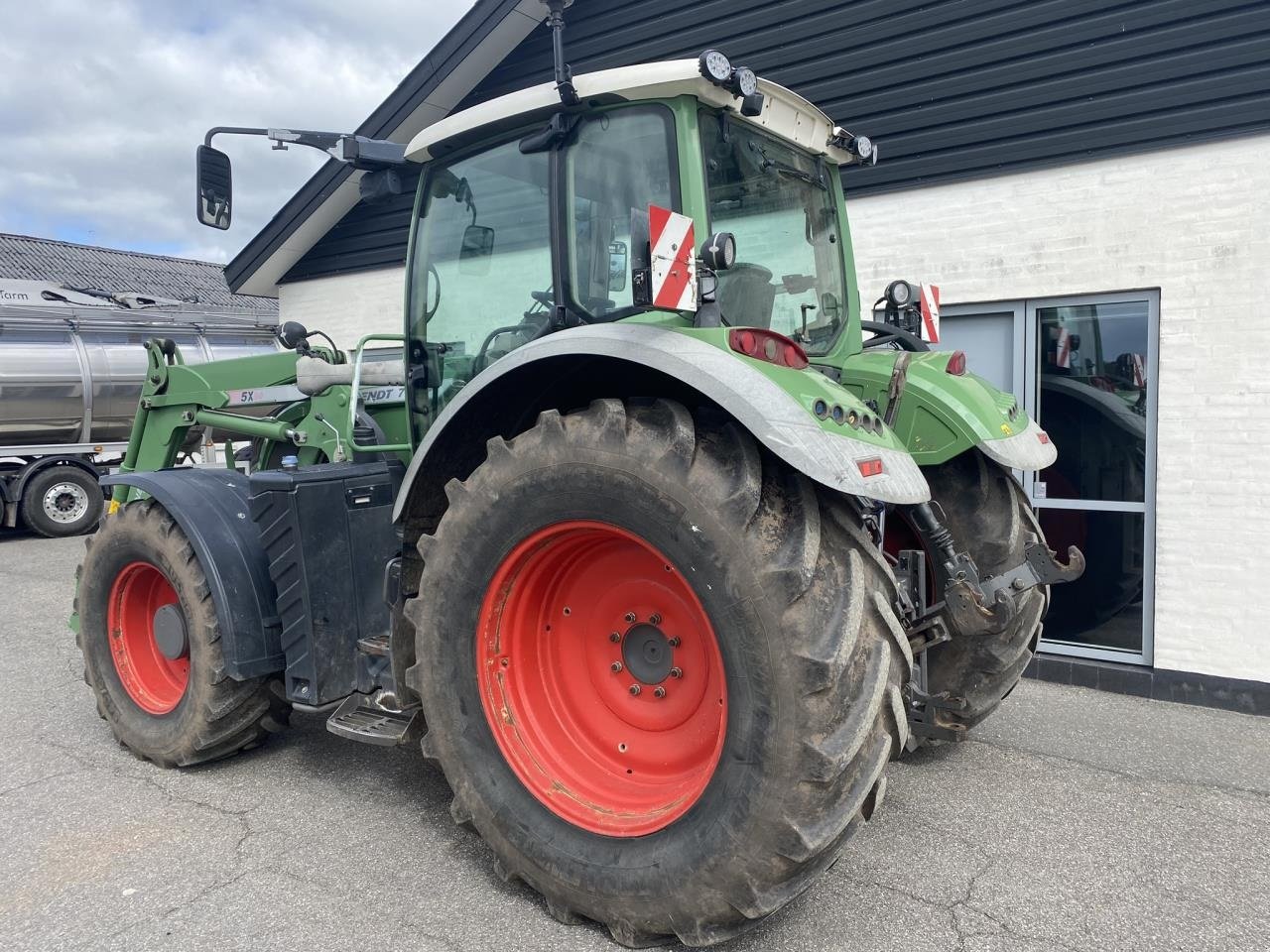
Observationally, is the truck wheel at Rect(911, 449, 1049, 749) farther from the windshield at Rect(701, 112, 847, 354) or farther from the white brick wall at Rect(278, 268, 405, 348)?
the white brick wall at Rect(278, 268, 405, 348)

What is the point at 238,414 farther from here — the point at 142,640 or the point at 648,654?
the point at 648,654

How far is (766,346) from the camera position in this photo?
103 inches

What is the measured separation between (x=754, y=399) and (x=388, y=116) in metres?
7.11

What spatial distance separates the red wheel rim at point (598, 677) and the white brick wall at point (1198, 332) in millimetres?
3711

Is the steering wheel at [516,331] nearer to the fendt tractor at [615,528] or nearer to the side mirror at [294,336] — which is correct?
the fendt tractor at [615,528]

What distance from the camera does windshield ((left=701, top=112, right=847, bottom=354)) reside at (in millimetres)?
3074

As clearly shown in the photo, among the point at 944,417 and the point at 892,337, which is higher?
the point at 892,337

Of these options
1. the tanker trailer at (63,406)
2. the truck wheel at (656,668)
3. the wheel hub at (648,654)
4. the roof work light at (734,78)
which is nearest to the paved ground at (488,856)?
the truck wheel at (656,668)

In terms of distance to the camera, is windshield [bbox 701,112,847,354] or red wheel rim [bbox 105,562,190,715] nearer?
windshield [bbox 701,112,847,354]

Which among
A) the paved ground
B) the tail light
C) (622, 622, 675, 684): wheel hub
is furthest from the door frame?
(622, 622, 675, 684): wheel hub

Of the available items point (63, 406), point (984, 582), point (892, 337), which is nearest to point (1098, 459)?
point (892, 337)

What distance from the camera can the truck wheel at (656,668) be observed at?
2283 mm

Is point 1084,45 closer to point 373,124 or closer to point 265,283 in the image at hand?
point 373,124

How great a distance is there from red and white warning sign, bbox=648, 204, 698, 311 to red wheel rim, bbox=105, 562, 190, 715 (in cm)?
286
